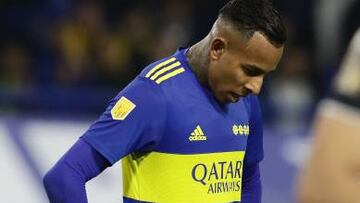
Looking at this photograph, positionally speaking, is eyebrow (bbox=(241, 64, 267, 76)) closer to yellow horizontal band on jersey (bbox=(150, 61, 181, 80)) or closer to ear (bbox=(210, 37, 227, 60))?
ear (bbox=(210, 37, 227, 60))

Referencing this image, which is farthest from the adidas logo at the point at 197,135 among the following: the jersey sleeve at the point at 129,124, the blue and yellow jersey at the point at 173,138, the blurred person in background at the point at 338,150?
the blurred person in background at the point at 338,150

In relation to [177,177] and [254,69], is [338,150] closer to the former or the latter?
[254,69]

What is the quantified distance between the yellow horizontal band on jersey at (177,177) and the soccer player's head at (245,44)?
29 cm

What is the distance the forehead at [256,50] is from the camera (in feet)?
12.3

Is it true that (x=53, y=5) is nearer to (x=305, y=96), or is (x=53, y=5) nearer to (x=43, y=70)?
(x=43, y=70)

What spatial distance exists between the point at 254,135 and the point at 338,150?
1.32m

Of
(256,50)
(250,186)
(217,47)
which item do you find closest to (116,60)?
(250,186)

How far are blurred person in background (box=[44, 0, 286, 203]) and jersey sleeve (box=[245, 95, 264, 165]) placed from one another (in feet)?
0.18

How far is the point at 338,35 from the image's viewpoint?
1182 cm

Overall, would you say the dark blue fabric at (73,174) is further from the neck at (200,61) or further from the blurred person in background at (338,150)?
the blurred person in background at (338,150)

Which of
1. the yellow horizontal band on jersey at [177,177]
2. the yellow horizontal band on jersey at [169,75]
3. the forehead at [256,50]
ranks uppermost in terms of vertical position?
the forehead at [256,50]

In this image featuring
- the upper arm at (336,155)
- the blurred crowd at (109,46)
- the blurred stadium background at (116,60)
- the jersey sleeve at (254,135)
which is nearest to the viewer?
the upper arm at (336,155)

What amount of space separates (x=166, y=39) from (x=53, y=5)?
1.27 meters


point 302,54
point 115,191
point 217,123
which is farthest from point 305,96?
point 217,123
